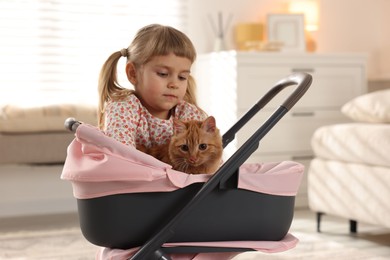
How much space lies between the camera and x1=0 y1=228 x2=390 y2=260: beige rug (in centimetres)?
260

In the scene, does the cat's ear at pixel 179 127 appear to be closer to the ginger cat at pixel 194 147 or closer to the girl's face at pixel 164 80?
the ginger cat at pixel 194 147

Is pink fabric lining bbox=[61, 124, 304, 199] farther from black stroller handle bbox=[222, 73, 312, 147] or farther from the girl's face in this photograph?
the girl's face

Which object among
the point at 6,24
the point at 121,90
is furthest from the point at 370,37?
the point at 121,90

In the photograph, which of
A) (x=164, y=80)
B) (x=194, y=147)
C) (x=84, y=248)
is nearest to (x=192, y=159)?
(x=194, y=147)

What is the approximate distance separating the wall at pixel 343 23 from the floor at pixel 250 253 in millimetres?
1554

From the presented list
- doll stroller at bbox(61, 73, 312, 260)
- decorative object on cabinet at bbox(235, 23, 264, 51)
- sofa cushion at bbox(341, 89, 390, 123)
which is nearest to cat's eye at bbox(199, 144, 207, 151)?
doll stroller at bbox(61, 73, 312, 260)

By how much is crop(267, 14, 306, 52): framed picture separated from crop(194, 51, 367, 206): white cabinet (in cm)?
50

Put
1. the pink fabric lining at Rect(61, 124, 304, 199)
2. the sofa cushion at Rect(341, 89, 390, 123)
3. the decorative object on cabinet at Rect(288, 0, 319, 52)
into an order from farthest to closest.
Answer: the decorative object on cabinet at Rect(288, 0, 319, 52)
the sofa cushion at Rect(341, 89, 390, 123)
the pink fabric lining at Rect(61, 124, 304, 199)

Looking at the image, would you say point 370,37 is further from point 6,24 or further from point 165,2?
point 6,24

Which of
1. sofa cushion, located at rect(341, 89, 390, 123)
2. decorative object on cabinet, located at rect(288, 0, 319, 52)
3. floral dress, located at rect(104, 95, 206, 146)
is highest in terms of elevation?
decorative object on cabinet, located at rect(288, 0, 319, 52)

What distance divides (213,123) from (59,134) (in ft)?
6.05

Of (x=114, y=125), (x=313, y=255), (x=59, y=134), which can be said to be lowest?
(x=313, y=255)

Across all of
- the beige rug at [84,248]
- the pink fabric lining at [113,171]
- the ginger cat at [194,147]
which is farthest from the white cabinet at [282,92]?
the pink fabric lining at [113,171]

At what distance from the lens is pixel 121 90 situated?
1846 mm
